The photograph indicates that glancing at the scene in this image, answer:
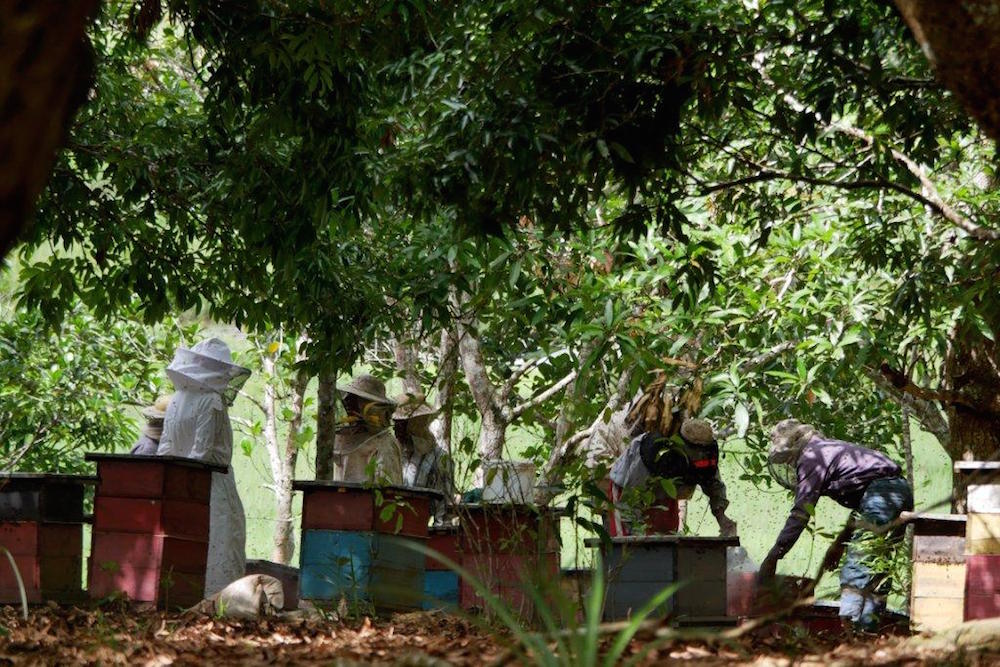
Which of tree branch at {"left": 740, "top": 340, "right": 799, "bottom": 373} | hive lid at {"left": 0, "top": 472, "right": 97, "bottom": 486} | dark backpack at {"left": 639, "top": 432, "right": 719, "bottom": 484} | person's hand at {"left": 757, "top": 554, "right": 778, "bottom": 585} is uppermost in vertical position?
tree branch at {"left": 740, "top": 340, "right": 799, "bottom": 373}

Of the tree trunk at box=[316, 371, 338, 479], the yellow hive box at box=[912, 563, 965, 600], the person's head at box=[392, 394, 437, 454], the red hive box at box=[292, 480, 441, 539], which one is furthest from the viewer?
the tree trunk at box=[316, 371, 338, 479]

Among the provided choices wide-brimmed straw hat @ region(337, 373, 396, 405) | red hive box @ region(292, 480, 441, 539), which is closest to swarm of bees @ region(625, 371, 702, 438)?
wide-brimmed straw hat @ region(337, 373, 396, 405)

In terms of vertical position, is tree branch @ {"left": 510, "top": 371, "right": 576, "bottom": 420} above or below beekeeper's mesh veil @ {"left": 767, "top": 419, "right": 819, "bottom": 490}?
above

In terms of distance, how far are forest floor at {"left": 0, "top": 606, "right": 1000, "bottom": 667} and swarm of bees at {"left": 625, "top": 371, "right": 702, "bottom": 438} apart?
298 centimetres

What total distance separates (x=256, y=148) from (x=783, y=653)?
397 cm

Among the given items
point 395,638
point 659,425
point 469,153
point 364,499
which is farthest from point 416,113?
point 659,425

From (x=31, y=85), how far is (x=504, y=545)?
3.26 m

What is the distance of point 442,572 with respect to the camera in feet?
22.3

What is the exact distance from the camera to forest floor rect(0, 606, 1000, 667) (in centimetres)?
263

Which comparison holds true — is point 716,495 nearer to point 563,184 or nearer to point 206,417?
point 206,417

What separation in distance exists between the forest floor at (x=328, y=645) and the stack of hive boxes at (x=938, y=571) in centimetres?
92

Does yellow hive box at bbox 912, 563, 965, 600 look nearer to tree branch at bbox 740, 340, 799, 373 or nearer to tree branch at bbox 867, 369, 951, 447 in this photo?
tree branch at bbox 740, 340, 799, 373

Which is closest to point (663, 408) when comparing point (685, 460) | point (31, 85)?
point (685, 460)

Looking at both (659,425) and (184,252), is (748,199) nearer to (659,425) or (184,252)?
(659,425)
